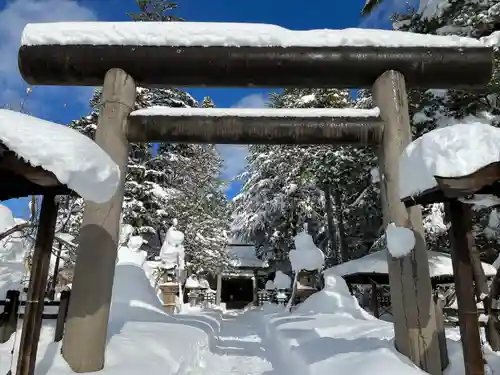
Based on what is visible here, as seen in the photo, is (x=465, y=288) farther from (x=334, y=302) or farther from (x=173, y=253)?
(x=173, y=253)

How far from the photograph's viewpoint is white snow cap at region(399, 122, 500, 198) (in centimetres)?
306

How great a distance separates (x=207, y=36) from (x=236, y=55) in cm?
48

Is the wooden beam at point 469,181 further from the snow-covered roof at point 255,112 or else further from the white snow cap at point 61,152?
the white snow cap at point 61,152

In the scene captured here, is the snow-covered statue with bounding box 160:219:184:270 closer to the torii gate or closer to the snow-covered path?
the snow-covered path

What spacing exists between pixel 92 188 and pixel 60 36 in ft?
9.76

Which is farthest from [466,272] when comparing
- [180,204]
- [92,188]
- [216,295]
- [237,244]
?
[237,244]

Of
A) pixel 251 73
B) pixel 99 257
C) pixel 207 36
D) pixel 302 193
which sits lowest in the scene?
pixel 99 257

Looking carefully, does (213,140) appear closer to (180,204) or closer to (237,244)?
(180,204)

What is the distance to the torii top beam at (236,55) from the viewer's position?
520 cm

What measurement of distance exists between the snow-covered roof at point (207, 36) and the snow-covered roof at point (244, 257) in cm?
2420

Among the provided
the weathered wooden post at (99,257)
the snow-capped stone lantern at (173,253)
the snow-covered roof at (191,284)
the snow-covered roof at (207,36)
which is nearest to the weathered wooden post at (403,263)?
the snow-covered roof at (207,36)

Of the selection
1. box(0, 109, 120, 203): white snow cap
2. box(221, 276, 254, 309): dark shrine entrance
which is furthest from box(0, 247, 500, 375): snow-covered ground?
box(221, 276, 254, 309): dark shrine entrance

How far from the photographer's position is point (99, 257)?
4.70 m

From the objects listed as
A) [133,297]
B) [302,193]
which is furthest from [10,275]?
[302,193]
